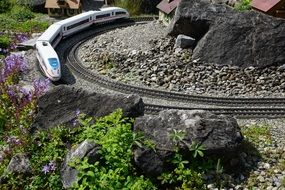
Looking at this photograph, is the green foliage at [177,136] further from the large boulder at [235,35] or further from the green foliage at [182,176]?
the large boulder at [235,35]

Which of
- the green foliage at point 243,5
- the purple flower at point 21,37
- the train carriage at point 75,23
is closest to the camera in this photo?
the green foliage at point 243,5

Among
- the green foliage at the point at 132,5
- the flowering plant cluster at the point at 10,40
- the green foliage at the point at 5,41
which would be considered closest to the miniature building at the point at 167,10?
the green foliage at the point at 132,5

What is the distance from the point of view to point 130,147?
12.8 m

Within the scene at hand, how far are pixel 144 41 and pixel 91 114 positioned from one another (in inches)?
505

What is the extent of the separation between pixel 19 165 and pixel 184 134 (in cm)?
526

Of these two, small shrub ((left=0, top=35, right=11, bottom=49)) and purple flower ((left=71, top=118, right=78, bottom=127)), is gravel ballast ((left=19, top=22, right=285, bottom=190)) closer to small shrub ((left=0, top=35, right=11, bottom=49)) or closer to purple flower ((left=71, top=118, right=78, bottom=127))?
small shrub ((left=0, top=35, right=11, bottom=49))

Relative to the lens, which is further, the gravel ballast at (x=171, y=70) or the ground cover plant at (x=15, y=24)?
the ground cover plant at (x=15, y=24)

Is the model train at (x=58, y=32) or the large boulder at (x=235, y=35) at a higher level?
the large boulder at (x=235, y=35)

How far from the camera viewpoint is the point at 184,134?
1306 cm

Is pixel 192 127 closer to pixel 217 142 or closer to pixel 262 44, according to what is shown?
pixel 217 142

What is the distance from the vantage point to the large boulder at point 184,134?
12648mm

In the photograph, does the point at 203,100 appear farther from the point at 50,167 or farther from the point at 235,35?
the point at 50,167

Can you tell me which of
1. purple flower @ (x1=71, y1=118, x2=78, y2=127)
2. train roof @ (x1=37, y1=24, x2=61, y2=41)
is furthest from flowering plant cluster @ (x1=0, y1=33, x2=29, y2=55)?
purple flower @ (x1=71, y1=118, x2=78, y2=127)

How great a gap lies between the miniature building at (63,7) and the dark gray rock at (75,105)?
22578 millimetres
